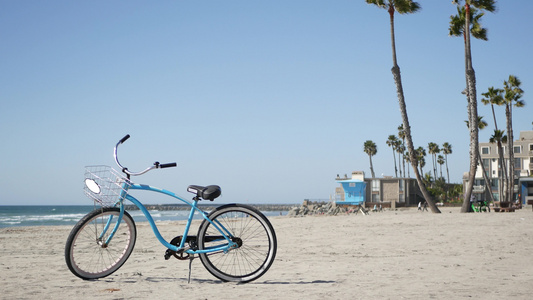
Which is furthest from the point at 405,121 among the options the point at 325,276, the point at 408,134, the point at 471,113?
the point at 325,276

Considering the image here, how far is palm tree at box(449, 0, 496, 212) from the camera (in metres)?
28.8

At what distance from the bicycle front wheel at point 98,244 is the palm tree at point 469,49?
26.0 metres

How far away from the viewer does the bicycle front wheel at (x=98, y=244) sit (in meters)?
5.86

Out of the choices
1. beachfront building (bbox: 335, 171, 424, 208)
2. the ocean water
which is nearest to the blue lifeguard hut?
beachfront building (bbox: 335, 171, 424, 208)

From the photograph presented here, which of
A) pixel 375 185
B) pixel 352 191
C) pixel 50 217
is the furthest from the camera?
pixel 375 185

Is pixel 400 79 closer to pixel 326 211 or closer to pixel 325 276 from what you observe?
pixel 325 276

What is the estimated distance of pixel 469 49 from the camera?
98.5 feet

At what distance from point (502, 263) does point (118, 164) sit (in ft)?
19.3

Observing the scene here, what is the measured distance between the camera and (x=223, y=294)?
5273 millimetres

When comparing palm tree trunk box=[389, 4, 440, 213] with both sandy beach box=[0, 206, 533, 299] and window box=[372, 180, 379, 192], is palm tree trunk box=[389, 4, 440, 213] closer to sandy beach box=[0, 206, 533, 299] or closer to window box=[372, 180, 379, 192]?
sandy beach box=[0, 206, 533, 299]

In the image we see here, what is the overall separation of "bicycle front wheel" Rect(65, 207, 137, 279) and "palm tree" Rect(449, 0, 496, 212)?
85.3 ft

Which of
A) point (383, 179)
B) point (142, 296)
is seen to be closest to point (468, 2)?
point (142, 296)

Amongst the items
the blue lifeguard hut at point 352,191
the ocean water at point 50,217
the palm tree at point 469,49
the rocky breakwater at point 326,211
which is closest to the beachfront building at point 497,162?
the blue lifeguard hut at point 352,191

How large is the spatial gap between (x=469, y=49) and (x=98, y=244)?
28.5 meters
